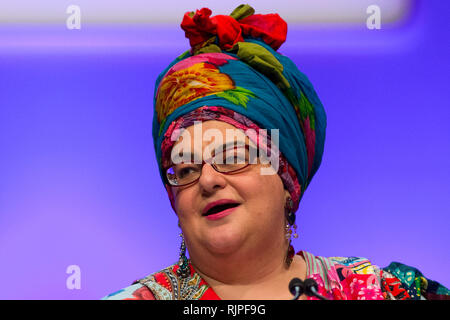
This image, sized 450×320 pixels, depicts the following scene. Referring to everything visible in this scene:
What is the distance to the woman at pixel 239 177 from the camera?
200 centimetres

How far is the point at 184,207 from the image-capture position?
204 cm

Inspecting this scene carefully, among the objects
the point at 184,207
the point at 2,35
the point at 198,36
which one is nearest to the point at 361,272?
the point at 184,207

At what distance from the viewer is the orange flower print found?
2.11m

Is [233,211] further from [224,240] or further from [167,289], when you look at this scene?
[167,289]

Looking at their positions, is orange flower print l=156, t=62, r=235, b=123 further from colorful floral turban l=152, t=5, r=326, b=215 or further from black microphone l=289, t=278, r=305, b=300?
black microphone l=289, t=278, r=305, b=300

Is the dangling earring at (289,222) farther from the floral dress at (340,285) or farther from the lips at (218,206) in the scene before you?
the lips at (218,206)

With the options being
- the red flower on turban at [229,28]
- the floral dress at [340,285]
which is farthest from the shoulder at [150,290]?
the red flower on turban at [229,28]

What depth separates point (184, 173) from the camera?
2.07m

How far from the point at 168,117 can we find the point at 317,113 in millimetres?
509

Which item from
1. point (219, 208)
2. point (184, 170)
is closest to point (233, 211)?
point (219, 208)

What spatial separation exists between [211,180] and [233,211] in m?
0.11
